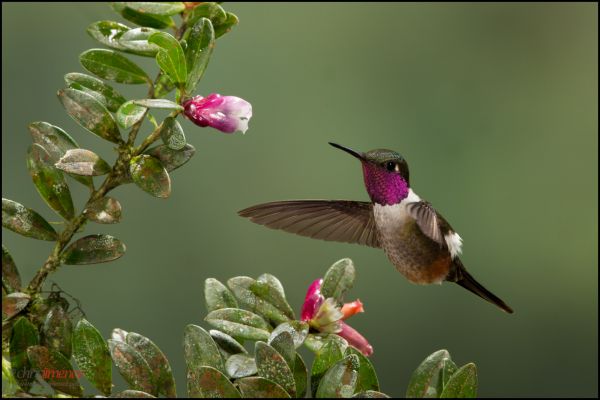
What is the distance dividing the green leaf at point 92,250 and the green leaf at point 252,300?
0.46ft

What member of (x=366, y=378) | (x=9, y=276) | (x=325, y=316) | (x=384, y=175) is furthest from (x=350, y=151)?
(x=9, y=276)

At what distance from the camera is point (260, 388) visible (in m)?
0.68

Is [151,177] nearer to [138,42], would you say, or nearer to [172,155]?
[172,155]

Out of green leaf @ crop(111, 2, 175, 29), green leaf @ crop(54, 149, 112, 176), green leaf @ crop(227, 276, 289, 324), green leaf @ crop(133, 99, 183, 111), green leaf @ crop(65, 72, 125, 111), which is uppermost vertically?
green leaf @ crop(111, 2, 175, 29)

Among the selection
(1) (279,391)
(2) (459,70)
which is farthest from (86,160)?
(2) (459,70)

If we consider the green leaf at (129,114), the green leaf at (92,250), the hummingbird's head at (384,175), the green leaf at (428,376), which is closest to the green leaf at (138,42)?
the green leaf at (129,114)

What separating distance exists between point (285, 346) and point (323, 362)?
2.4 inches

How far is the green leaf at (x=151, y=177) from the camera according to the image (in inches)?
30.3

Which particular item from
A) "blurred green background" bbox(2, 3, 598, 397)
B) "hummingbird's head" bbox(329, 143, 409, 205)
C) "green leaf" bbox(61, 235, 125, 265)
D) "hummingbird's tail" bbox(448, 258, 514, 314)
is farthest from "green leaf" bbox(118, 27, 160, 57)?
"blurred green background" bbox(2, 3, 598, 397)

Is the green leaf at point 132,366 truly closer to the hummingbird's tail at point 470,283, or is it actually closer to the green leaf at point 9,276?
the green leaf at point 9,276

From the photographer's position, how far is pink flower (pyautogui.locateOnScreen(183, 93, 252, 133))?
0.80m

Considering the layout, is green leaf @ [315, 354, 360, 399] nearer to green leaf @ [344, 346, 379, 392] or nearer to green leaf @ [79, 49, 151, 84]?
green leaf @ [344, 346, 379, 392]

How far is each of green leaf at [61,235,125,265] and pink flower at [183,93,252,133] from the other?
154mm

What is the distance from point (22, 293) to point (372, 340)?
2445 mm
